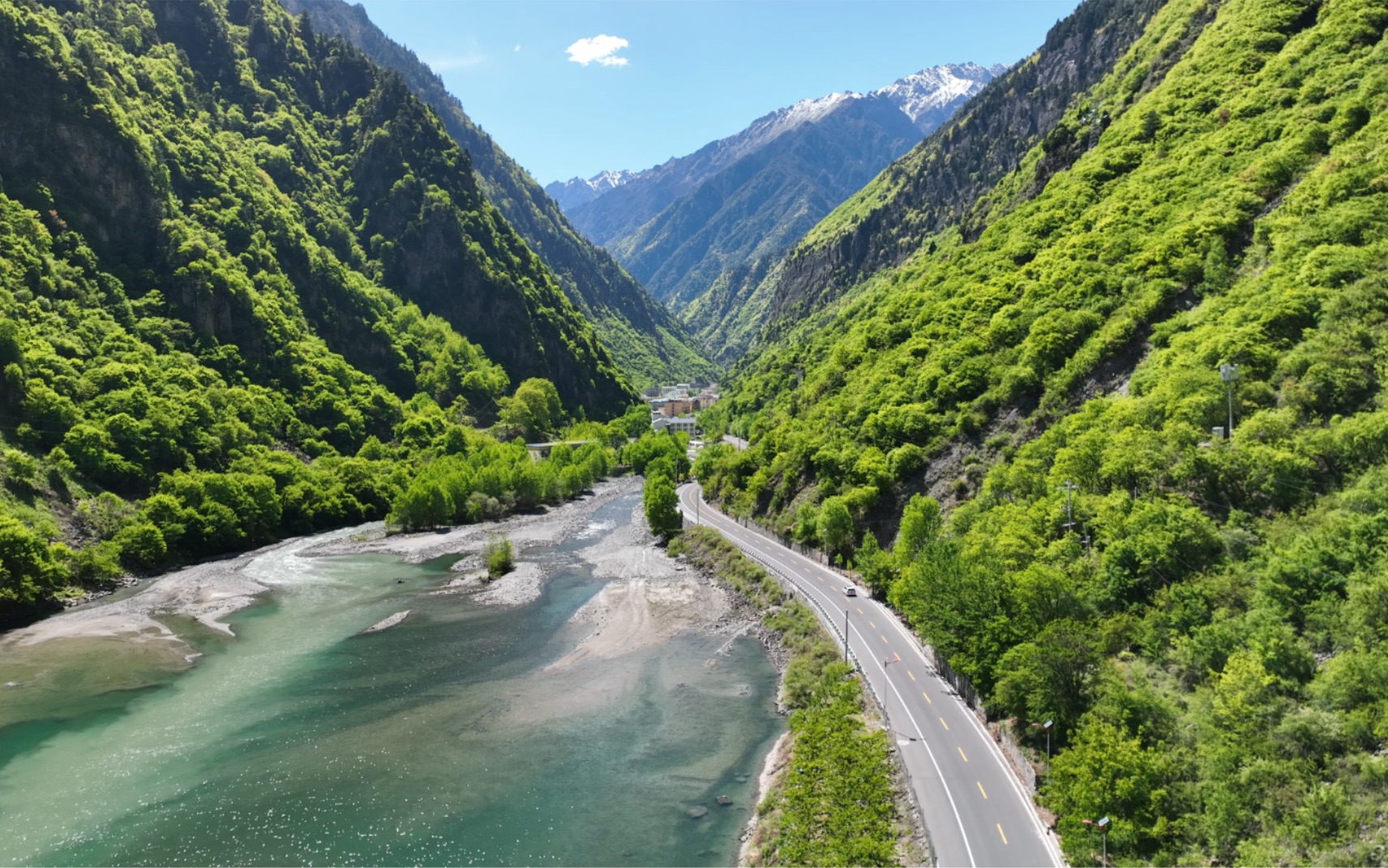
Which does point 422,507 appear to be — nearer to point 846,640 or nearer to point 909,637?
point 846,640

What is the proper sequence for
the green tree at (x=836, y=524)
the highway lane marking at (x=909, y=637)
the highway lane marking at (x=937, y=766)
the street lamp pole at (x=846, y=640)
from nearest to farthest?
the highway lane marking at (x=937, y=766)
the highway lane marking at (x=909, y=637)
the street lamp pole at (x=846, y=640)
the green tree at (x=836, y=524)

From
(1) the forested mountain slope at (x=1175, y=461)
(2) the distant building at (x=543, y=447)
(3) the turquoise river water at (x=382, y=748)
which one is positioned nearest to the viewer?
(1) the forested mountain slope at (x=1175, y=461)

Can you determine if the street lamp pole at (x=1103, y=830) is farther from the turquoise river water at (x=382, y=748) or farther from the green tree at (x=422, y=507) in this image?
the green tree at (x=422, y=507)

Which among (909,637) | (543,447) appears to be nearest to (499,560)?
(909,637)

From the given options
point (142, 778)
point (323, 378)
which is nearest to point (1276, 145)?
point (142, 778)

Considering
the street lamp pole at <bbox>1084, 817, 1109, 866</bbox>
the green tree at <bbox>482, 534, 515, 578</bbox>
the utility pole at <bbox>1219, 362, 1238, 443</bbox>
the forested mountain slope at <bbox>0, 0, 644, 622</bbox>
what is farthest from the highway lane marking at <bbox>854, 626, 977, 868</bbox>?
the forested mountain slope at <bbox>0, 0, 644, 622</bbox>

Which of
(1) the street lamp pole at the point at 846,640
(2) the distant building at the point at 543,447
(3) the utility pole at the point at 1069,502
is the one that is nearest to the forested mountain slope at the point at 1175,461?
(3) the utility pole at the point at 1069,502

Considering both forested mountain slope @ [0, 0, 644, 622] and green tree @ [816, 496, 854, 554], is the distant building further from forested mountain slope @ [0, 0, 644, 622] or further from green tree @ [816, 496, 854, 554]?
green tree @ [816, 496, 854, 554]
